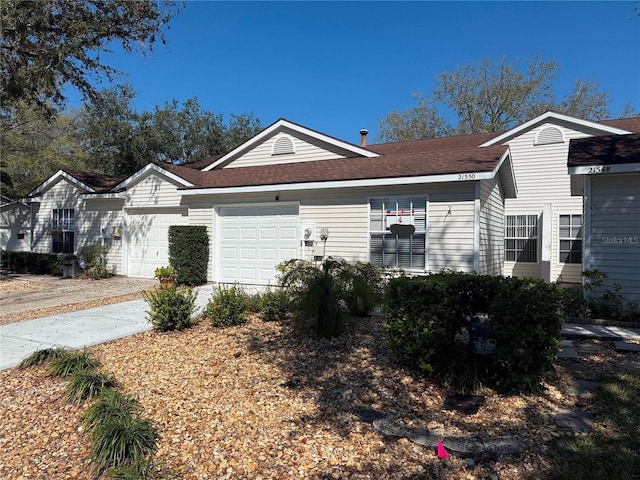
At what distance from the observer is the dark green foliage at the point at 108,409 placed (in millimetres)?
3280

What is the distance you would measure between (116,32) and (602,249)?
45.1 ft

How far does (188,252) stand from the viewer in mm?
11094

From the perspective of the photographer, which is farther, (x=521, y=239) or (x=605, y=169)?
(x=521, y=239)

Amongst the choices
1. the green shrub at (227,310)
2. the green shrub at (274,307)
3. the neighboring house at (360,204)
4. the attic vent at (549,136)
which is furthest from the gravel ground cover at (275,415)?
the attic vent at (549,136)

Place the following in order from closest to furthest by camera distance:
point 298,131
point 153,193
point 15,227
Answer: point 298,131 → point 153,193 → point 15,227

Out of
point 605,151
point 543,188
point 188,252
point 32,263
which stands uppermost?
point 605,151

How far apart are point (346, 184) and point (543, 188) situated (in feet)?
22.3

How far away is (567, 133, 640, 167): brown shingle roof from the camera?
722 cm

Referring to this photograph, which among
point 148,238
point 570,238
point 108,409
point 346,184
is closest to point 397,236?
point 346,184

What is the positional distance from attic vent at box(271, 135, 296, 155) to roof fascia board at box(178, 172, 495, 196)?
2673 millimetres

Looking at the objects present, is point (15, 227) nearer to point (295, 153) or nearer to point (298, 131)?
point (295, 153)

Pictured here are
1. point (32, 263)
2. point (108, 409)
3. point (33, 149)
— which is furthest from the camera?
point (33, 149)

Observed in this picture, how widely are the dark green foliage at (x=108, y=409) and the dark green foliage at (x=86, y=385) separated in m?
0.25

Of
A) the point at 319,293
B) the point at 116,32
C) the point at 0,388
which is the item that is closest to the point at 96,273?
the point at 116,32
